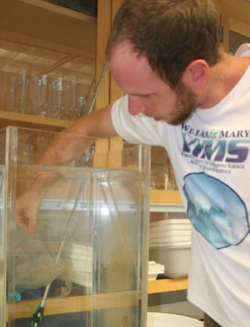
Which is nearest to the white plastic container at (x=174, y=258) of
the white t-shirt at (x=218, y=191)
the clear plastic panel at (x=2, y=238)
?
the white t-shirt at (x=218, y=191)

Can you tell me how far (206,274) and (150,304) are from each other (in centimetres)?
97

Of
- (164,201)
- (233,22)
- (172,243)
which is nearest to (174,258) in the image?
(172,243)

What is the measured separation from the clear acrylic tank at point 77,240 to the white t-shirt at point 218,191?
99 millimetres

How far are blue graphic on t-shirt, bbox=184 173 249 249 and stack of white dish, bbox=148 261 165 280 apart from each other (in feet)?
1.85

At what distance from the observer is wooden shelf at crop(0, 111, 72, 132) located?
1.24 m

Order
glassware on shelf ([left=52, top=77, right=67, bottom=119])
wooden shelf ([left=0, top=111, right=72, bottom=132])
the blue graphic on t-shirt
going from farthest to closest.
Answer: glassware on shelf ([left=52, top=77, right=67, bottom=119]) < wooden shelf ([left=0, top=111, right=72, bottom=132]) < the blue graphic on t-shirt

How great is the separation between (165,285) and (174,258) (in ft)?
0.32

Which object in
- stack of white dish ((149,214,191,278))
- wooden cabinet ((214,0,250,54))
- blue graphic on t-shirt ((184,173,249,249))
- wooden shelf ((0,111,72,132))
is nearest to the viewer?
blue graphic on t-shirt ((184,173,249,249))

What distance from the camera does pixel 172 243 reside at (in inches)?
58.2

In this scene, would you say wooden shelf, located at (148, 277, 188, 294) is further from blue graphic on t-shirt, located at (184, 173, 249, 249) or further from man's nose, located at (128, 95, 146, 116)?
man's nose, located at (128, 95, 146, 116)

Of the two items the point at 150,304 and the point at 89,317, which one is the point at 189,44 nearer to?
the point at 89,317

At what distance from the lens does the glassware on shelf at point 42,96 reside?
1.34 meters

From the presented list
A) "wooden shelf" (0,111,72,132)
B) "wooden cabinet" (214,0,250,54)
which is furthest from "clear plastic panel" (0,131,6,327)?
"wooden cabinet" (214,0,250,54)

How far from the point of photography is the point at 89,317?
2.87 feet
